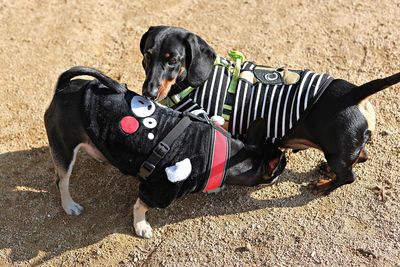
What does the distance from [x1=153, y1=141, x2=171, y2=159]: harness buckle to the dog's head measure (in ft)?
1.99

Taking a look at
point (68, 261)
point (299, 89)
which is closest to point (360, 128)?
point (299, 89)

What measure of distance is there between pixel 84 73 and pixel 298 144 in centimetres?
230

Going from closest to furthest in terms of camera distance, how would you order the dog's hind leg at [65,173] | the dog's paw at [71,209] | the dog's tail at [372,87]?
1. the dog's tail at [372,87]
2. the dog's hind leg at [65,173]
3. the dog's paw at [71,209]

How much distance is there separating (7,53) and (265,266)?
434 centimetres

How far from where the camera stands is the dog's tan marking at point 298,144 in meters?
5.10

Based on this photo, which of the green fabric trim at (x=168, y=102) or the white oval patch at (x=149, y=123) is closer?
the white oval patch at (x=149, y=123)

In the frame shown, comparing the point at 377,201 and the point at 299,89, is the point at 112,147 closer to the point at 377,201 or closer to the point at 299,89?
the point at 299,89

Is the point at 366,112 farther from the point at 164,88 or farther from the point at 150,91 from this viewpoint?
the point at 150,91

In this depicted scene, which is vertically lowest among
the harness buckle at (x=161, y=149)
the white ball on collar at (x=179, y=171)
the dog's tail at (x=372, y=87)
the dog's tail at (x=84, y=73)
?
the white ball on collar at (x=179, y=171)

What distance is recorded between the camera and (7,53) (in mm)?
6691

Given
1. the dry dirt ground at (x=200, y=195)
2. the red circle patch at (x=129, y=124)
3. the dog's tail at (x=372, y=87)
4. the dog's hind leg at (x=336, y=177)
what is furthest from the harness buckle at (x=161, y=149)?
the dog's tail at (x=372, y=87)

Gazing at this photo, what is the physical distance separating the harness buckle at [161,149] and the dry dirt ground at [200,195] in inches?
43.6

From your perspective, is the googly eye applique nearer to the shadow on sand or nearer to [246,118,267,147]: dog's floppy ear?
[246,118,267,147]: dog's floppy ear

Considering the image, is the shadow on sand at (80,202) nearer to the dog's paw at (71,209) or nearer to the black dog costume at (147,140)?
the dog's paw at (71,209)
